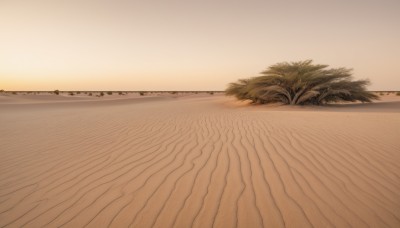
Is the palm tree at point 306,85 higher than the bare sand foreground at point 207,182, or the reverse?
the palm tree at point 306,85

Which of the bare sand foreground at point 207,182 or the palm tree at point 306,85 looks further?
the palm tree at point 306,85

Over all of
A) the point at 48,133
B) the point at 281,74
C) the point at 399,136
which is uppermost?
the point at 281,74

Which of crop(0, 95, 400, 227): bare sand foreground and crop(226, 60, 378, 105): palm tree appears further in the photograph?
crop(226, 60, 378, 105): palm tree

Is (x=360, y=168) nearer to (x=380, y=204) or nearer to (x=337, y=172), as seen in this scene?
(x=337, y=172)

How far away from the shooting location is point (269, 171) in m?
3.30

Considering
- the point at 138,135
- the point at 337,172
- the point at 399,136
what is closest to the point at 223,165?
the point at 337,172

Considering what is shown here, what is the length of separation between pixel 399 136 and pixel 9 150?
8.18 metres

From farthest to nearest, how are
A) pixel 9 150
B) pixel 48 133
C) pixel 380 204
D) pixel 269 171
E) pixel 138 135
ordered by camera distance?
pixel 48 133 < pixel 138 135 < pixel 9 150 < pixel 269 171 < pixel 380 204

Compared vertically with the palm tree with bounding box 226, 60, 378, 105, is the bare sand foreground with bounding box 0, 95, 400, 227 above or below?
below

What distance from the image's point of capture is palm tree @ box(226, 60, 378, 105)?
1381 centimetres

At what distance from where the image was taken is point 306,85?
14.0 meters

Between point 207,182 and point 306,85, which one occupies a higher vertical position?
point 306,85

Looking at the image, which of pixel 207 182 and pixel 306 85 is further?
pixel 306 85

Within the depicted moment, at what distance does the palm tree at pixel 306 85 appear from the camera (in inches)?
544
